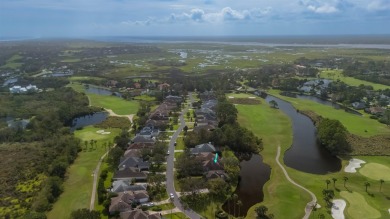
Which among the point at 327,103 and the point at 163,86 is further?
the point at 163,86

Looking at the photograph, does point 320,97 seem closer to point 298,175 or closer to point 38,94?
point 298,175

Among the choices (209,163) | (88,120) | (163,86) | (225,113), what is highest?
(225,113)

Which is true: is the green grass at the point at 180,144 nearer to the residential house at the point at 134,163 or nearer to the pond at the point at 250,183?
the residential house at the point at 134,163

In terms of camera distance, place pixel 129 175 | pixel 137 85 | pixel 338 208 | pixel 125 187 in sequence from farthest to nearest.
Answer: pixel 137 85 < pixel 129 175 < pixel 125 187 < pixel 338 208

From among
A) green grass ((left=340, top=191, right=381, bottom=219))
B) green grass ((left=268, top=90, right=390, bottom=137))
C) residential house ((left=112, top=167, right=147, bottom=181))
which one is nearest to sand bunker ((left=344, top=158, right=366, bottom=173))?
green grass ((left=340, top=191, right=381, bottom=219))

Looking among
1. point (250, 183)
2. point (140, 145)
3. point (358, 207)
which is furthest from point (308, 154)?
point (140, 145)

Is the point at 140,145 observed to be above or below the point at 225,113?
below

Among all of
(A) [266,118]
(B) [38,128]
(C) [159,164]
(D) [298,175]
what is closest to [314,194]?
(D) [298,175]

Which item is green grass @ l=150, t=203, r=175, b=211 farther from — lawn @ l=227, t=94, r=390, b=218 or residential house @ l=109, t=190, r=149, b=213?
lawn @ l=227, t=94, r=390, b=218

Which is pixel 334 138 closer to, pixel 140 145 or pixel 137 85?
pixel 140 145
